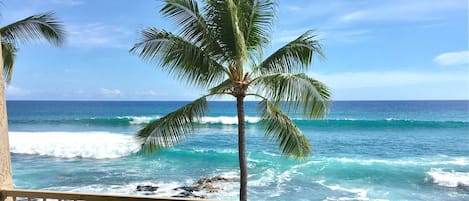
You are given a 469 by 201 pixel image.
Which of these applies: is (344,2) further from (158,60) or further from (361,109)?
(158,60)

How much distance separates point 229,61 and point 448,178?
855cm

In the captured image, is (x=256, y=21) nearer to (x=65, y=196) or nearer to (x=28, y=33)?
(x=65, y=196)

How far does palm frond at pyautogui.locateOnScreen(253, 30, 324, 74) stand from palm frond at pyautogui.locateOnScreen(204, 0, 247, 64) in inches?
13.4

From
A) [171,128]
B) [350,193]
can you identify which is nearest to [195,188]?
[350,193]

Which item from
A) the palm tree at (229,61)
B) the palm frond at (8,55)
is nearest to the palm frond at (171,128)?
the palm tree at (229,61)

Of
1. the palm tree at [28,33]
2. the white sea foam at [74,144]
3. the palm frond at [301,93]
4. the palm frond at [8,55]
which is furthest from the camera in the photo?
the white sea foam at [74,144]

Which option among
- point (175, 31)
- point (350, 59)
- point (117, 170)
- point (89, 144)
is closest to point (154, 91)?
point (89, 144)

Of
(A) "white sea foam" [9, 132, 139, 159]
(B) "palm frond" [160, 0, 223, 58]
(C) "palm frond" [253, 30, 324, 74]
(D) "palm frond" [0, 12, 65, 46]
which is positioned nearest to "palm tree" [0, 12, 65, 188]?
(D) "palm frond" [0, 12, 65, 46]

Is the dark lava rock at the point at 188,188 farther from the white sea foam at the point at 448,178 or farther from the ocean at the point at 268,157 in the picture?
the white sea foam at the point at 448,178

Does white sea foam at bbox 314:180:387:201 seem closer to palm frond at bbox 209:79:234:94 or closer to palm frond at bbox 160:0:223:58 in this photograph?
palm frond at bbox 209:79:234:94

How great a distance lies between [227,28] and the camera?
396cm

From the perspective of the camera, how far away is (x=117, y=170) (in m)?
11.6

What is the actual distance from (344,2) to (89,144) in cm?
1172

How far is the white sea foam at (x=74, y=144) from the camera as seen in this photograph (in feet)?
45.8
